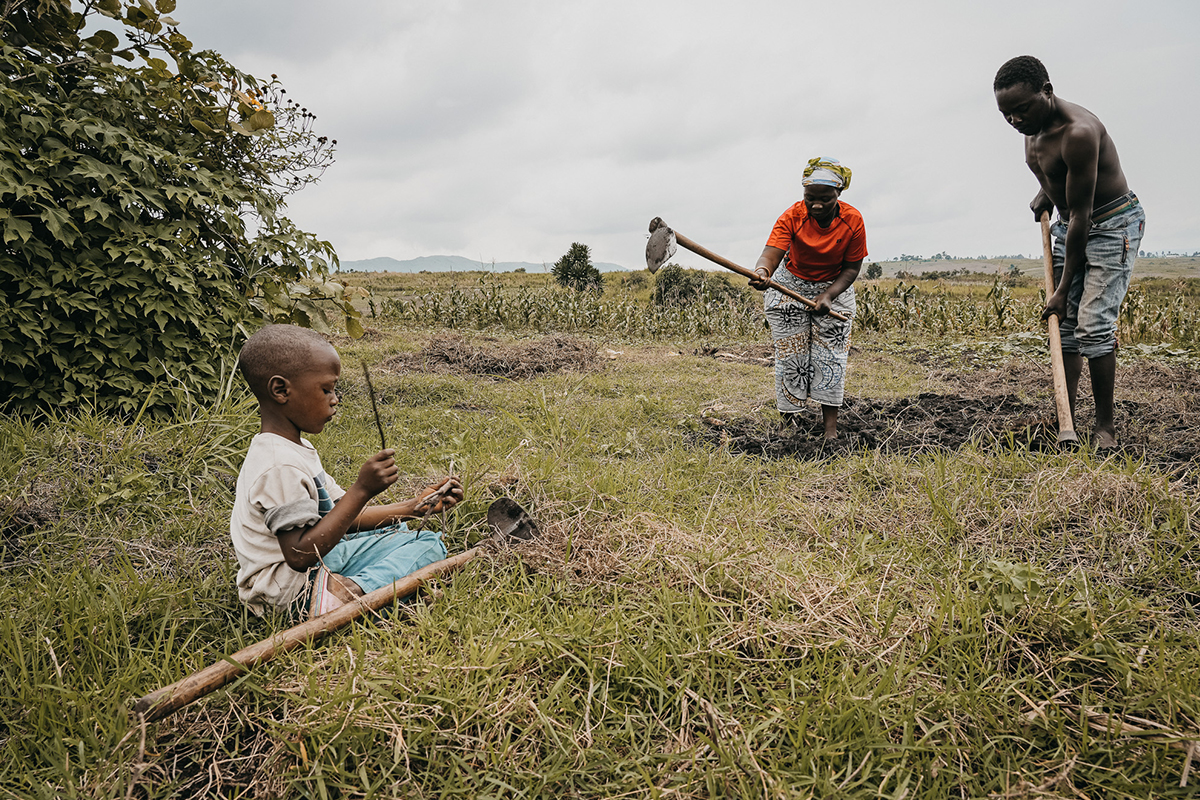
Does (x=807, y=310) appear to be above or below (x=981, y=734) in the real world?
above

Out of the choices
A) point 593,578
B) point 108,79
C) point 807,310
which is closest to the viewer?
point 593,578

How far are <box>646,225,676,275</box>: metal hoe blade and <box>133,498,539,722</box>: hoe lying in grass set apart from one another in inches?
72.3

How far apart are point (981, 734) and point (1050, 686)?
34 cm

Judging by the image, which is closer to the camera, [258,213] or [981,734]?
[981,734]

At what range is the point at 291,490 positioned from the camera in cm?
192

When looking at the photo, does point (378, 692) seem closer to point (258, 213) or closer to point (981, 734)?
point (981, 734)

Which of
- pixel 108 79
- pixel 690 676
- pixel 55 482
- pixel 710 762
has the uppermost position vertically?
pixel 108 79

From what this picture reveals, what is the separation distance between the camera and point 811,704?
66.9 inches

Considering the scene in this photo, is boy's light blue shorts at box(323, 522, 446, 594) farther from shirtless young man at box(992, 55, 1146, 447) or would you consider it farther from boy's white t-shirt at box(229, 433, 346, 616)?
shirtless young man at box(992, 55, 1146, 447)

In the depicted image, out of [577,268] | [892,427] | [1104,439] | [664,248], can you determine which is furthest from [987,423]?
[577,268]

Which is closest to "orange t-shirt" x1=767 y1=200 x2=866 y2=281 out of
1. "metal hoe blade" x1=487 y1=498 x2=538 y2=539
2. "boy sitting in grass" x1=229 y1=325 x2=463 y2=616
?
"metal hoe blade" x1=487 y1=498 x2=538 y2=539

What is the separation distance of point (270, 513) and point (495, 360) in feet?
20.0

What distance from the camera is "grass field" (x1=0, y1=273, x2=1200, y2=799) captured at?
1.53 metres

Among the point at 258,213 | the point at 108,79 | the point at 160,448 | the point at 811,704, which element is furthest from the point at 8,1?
the point at 811,704
